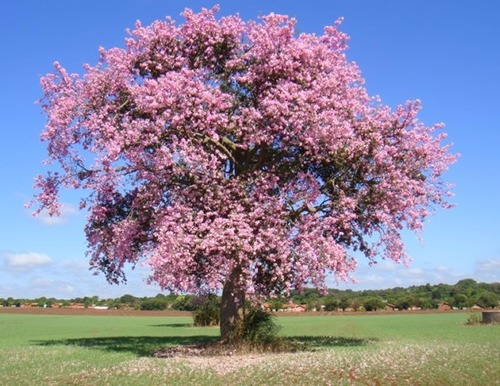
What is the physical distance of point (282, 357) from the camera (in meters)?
24.6

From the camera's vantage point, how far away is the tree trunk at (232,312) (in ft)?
92.8

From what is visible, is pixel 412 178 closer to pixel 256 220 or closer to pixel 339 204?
pixel 339 204

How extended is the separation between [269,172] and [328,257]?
5270 mm

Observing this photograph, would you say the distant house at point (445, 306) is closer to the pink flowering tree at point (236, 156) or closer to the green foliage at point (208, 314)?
the green foliage at point (208, 314)

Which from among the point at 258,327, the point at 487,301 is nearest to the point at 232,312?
the point at 258,327

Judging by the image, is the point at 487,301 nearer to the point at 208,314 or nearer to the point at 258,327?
the point at 208,314

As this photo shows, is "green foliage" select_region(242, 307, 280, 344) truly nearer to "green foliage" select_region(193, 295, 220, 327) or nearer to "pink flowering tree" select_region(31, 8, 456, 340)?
"pink flowering tree" select_region(31, 8, 456, 340)

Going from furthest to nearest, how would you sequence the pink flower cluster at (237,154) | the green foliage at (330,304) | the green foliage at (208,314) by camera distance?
the green foliage at (330,304) < the green foliage at (208,314) < the pink flower cluster at (237,154)

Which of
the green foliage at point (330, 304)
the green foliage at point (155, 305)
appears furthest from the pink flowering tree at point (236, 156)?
the green foliage at point (155, 305)

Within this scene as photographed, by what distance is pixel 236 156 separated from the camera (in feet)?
99.9

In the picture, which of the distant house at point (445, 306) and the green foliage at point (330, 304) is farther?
the green foliage at point (330, 304)

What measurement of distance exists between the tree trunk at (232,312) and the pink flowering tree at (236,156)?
0.33ft

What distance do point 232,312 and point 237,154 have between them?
7579mm

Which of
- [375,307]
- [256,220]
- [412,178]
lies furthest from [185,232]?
[375,307]
